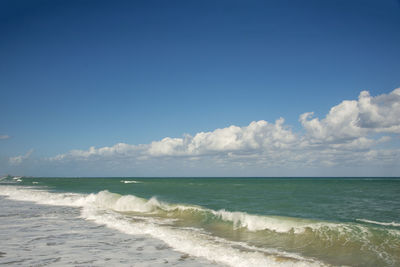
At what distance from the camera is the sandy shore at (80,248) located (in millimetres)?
8754

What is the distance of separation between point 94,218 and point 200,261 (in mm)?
10950

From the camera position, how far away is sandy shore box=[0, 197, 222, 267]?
8.75m

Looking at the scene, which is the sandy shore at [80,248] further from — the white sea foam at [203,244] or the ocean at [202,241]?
the white sea foam at [203,244]

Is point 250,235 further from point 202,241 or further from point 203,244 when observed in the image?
point 203,244

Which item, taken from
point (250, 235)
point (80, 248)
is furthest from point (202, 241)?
point (80, 248)

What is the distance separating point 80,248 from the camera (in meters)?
10.3

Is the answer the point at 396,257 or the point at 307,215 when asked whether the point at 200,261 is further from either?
the point at 307,215

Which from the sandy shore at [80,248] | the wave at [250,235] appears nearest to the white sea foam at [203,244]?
the wave at [250,235]

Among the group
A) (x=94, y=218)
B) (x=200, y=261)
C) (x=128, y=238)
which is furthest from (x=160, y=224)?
(x=200, y=261)

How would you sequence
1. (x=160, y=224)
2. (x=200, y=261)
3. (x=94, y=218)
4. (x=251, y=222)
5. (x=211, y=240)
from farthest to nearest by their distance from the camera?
(x=94, y=218), (x=160, y=224), (x=251, y=222), (x=211, y=240), (x=200, y=261)

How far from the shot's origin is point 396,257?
9.33m

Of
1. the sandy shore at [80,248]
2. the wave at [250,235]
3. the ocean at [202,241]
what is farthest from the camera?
the wave at [250,235]

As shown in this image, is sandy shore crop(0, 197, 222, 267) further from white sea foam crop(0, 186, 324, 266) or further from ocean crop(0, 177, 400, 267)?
white sea foam crop(0, 186, 324, 266)

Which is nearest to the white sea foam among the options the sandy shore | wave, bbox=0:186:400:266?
wave, bbox=0:186:400:266
